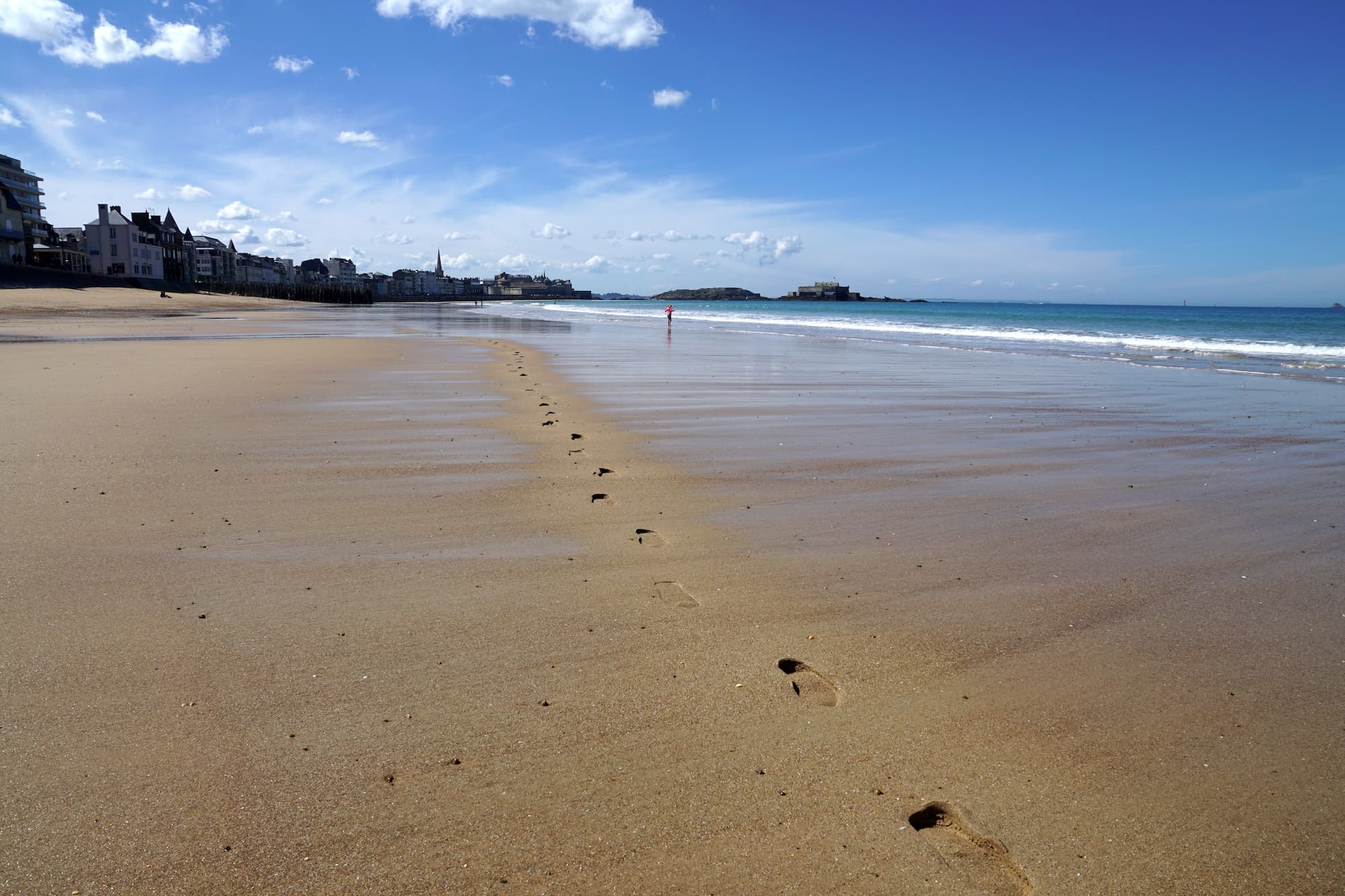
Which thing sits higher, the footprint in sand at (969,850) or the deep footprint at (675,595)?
the deep footprint at (675,595)

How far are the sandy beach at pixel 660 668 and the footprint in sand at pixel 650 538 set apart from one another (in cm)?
3

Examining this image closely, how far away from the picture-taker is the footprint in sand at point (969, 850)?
2.00 metres

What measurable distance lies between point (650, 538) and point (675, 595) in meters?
0.85

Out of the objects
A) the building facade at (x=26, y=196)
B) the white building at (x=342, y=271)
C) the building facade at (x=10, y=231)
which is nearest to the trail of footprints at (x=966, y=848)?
the building facade at (x=10, y=231)

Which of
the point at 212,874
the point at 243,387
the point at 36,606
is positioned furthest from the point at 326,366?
the point at 212,874

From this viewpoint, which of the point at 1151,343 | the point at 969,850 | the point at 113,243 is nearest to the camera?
the point at 969,850

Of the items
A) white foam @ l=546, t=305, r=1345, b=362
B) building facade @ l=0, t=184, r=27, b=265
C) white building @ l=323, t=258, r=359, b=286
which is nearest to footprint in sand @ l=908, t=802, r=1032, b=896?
white foam @ l=546, t=305, r=1345, b=362

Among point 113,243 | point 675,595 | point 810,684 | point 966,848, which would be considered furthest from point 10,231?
point 966,848

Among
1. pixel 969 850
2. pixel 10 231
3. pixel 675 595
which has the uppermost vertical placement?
pixel 10 231

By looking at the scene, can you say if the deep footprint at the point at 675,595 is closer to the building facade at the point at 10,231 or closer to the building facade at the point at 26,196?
the building facade at the point at 10,231

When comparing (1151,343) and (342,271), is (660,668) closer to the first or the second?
(1151,343)

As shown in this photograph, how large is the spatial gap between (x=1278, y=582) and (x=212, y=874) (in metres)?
4.77

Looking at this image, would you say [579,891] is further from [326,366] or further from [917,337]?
[917,337]

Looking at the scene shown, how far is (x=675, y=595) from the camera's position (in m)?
3.73
